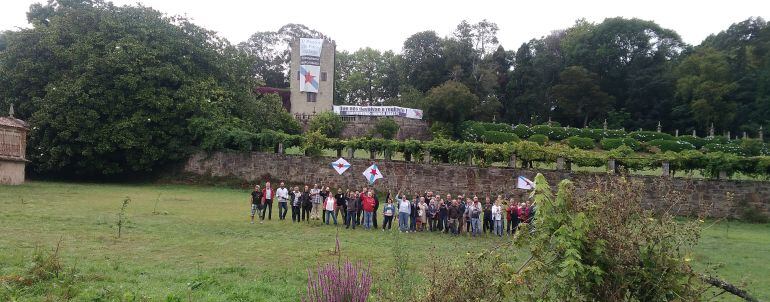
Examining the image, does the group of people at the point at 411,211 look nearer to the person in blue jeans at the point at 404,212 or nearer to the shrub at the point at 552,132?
the person in blue jeans at the point at 404,212

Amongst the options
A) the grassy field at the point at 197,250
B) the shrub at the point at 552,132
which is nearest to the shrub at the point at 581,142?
the shrub at the point at 552,132

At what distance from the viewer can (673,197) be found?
3.83 metres

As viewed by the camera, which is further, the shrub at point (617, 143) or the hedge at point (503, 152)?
the shrub at point (617, 143)

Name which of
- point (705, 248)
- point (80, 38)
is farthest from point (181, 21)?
point (705, 248)

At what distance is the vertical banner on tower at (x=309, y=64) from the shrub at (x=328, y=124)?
7.01 m

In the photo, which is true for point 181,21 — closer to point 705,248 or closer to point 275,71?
point 705,248

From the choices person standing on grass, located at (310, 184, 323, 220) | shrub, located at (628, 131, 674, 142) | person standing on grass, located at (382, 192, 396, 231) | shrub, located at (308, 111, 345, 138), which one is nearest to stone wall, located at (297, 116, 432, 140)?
shrub, located at (308, 111, 345, 138)

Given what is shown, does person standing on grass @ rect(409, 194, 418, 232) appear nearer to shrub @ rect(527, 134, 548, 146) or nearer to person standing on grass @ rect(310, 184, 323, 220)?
person standing on grass @ rect(310, 184, 323, 220)

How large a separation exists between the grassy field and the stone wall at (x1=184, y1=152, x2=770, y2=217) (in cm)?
141

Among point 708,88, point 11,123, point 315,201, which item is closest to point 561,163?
point 315,201

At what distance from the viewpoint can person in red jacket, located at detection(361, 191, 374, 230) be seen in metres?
16.3

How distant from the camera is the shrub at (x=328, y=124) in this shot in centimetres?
4012

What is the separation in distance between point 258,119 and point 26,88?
11187 mm

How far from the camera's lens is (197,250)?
37.5ft
